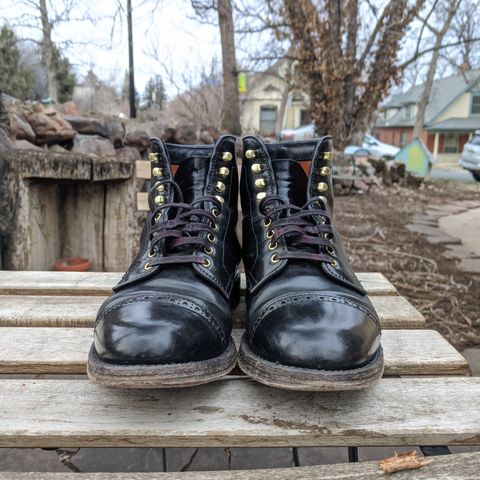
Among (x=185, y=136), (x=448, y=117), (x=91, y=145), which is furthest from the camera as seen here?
(x=448, y=117)

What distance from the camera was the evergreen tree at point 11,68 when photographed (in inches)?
539

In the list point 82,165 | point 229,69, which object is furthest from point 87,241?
point 229,69

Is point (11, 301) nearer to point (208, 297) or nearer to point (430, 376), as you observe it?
point (208, 297)

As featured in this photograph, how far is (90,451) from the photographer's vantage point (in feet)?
4.65

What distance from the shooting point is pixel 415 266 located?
3.40 meters

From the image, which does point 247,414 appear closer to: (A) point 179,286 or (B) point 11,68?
(A) point 179,286

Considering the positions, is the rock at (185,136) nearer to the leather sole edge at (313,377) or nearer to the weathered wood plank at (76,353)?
the weathered wood plank at (76,353)

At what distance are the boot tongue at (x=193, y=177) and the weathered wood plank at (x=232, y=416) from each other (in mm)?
479

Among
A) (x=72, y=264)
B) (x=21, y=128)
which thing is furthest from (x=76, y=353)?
(x=21, y=128)

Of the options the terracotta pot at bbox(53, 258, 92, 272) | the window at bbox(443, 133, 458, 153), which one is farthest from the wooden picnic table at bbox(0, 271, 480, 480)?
the window at bbox(443, 133, 458, 153)

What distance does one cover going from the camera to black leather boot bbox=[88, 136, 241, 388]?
72 cm

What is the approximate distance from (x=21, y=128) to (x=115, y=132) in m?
1.63

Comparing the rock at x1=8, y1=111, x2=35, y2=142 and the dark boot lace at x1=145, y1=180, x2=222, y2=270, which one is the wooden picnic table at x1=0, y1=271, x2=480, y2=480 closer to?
the dark boot lace at x1=145, y1=180, x2=222, y2=270

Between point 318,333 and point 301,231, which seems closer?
point 318,333
